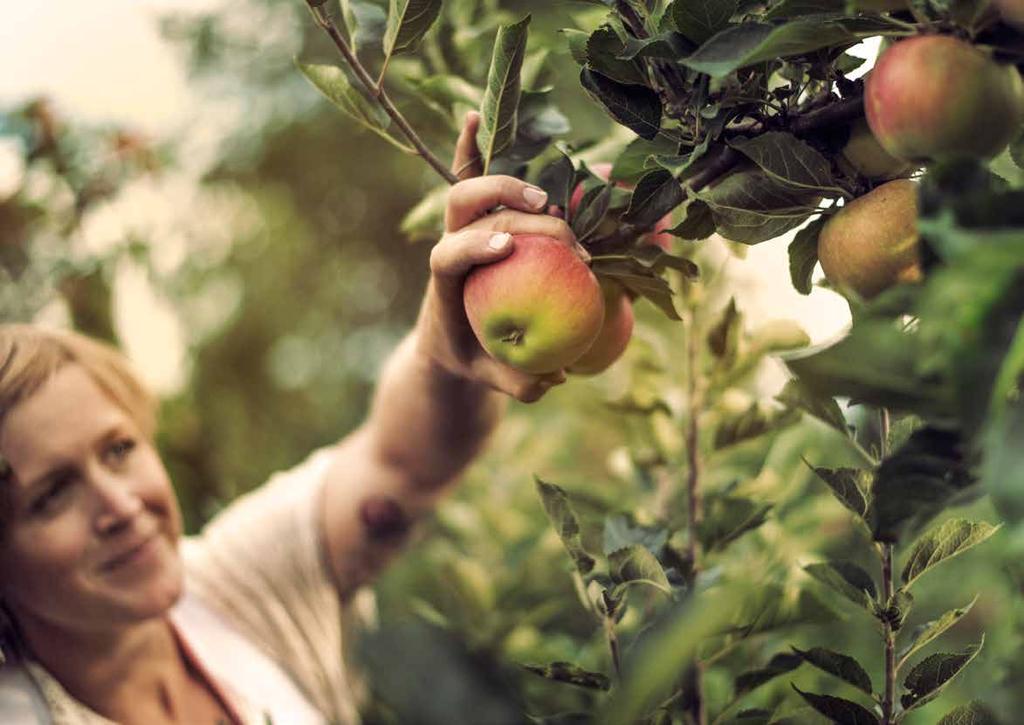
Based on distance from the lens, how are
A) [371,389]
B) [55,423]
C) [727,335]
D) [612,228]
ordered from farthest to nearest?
[371,389] < [55,423] < [727,335] < [612,228]

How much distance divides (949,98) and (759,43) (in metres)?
0.09

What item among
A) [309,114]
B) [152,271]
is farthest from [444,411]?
[309,114]

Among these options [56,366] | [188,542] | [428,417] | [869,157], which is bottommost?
[188,542]

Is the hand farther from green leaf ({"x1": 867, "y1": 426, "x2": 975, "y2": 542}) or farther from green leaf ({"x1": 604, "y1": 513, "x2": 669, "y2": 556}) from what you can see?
green leaf ({"x1": 867, "y1": 426, "x2": 975, "y2": 542})

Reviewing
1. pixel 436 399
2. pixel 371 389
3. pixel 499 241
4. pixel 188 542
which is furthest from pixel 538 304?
pixel 371 389

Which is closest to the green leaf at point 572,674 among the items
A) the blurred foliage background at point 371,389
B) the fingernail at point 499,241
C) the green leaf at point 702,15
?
the blurred foliage background at point 371,389

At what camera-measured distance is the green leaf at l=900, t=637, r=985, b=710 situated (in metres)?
0.48

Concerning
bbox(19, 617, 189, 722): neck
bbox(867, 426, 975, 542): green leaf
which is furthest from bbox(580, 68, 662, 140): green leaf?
bbox(19, 617, 189, 722): neck

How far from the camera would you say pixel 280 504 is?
112 cm

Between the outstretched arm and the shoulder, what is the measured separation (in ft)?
1.23

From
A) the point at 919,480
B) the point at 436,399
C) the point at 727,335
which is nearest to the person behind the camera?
the point at 919,480

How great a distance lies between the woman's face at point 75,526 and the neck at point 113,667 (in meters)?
0.02

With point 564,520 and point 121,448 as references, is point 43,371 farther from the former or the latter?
point 564,520

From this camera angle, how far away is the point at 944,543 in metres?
0.50
